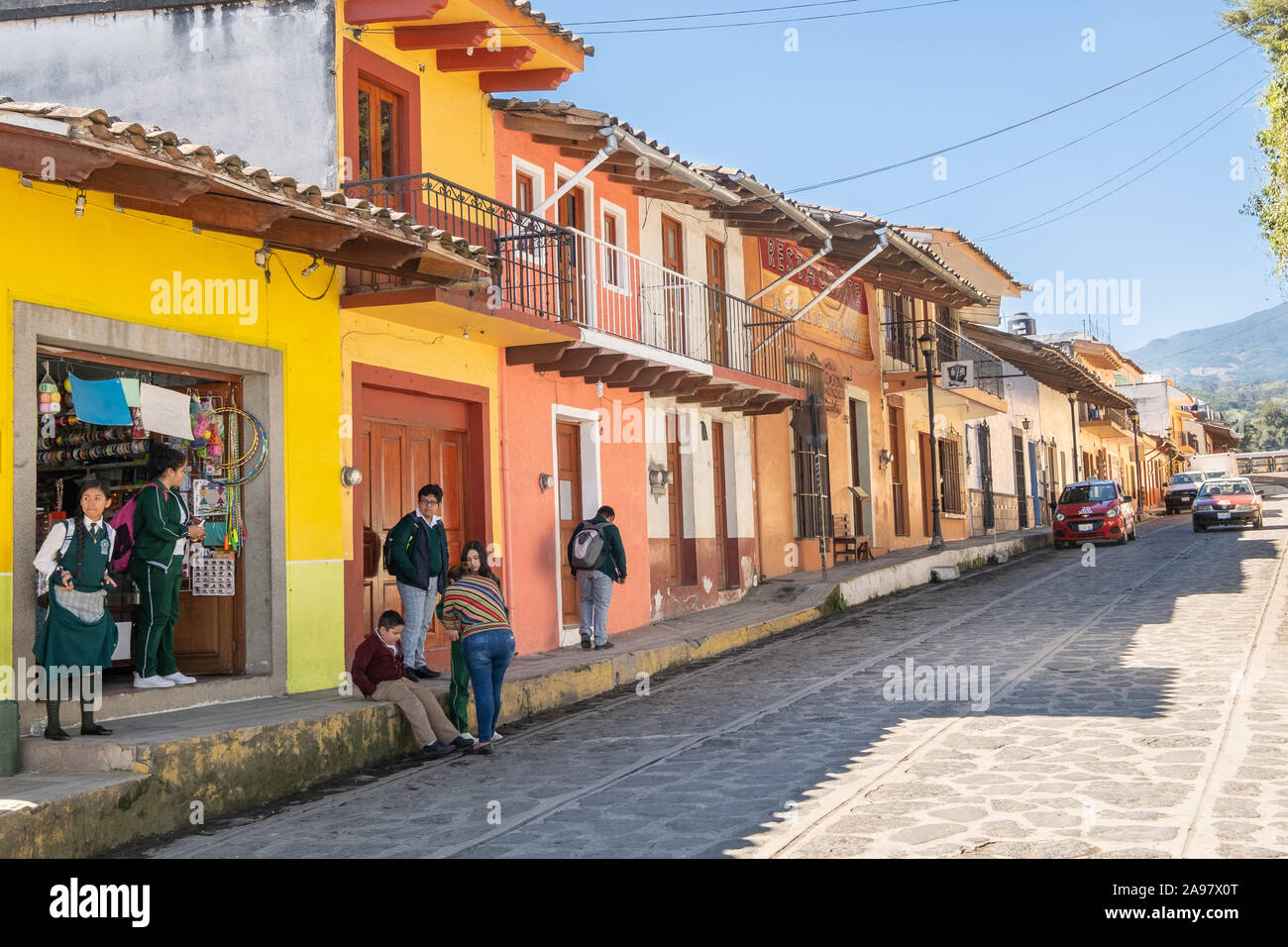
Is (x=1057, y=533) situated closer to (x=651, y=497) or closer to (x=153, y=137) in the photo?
(x=651, y=497)

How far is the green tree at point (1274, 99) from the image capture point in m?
20.1

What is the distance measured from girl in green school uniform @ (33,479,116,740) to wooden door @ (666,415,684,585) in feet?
34.0

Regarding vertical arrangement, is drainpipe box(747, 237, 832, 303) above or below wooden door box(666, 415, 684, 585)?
above

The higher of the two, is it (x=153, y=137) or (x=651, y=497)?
(x=153, y=137)

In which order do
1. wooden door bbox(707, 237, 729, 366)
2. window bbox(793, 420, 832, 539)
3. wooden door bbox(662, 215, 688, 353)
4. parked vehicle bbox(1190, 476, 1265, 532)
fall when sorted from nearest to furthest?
wooden door bbox(662, 215, 688, 353) < wooden door bbox(707, 237, 729, 366) < window bbox(793, 420, 832, 539) < parked vehicle bbox(1190, 476, 1265, 532)

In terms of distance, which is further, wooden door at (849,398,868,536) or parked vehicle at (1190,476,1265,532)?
parked vehicle at (1190,476,1265,532)

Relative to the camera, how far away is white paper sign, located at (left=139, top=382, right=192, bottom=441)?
9.19m

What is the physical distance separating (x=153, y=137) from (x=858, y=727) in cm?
616

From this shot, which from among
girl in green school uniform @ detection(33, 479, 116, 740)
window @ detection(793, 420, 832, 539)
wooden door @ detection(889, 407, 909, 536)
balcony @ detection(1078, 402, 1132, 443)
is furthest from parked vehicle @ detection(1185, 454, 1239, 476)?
girl in green school uniform @ detection(33, 479, 116, 740)

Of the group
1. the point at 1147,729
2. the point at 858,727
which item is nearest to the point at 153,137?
the point at 858,727

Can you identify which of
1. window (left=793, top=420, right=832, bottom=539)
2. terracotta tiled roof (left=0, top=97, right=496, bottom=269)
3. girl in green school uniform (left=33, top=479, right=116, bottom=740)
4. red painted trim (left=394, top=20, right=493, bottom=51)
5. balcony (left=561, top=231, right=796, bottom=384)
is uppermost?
red painted trim (left=394, top=20, right=493, bottom=51)

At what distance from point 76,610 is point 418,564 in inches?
134

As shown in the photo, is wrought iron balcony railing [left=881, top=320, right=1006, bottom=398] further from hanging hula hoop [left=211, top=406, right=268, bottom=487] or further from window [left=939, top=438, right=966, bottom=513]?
hanging hula hoop [left=211, top=406, right=268, bottom=487]
